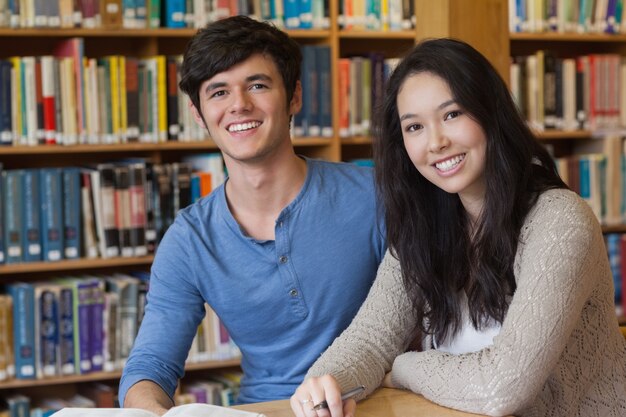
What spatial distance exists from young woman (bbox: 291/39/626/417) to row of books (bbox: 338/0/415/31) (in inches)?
68.6

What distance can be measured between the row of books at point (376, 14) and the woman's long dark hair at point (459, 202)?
174cm

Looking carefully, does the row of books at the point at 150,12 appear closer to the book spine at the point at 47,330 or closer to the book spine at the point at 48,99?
the book spine at the point at 48,99

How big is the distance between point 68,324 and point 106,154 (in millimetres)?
640

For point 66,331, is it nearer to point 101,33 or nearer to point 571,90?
point 101,33

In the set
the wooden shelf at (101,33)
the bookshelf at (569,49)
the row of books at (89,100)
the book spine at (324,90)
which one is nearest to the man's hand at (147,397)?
the row of books at (89,100)

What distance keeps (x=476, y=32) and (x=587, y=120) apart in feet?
5.13

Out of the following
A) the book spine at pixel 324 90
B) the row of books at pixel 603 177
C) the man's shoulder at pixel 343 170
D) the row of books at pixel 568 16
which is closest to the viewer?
the man's shoulder at pixel 343 170

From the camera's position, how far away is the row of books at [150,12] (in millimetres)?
3092

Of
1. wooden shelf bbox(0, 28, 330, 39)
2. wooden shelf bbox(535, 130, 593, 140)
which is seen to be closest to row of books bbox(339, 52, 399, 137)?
wooden shelf bbox(0, 28, 330, 39)

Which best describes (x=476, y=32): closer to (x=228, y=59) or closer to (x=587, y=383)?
(x=228, y=59)

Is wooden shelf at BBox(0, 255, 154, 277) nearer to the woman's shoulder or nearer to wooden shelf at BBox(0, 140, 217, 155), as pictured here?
wooden shelf at BBox(0, 140, 217, 155)

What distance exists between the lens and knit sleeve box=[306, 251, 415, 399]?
1641mm

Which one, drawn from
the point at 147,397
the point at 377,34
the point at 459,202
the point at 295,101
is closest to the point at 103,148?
the point at 377,34

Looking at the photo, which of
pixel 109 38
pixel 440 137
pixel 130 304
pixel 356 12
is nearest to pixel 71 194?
pixel 130 304
